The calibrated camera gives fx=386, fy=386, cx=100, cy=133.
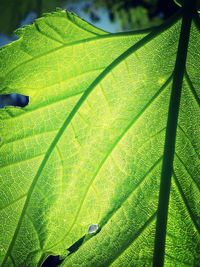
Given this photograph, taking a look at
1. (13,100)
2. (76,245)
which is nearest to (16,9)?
(76,245)

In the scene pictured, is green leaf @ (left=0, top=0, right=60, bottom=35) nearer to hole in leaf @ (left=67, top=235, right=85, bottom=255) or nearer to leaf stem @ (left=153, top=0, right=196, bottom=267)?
leaf stem @ (left=153, top=0, right=196, bottom=267)

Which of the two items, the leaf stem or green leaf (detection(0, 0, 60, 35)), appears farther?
green leaf (detection(0, 0, 60, 35))

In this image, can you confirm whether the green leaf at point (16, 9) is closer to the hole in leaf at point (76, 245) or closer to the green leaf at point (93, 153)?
the green leaf at point (93, 153)

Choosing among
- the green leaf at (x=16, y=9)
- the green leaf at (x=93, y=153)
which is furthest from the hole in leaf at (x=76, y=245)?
the green leaf at (x=16, y=9)

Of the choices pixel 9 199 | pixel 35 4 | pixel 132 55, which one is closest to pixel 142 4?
Answer: pixel 35 4

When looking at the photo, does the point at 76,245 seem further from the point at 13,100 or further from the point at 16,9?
the point at 13,100

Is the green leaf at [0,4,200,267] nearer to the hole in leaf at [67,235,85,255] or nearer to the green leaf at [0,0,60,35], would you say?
the hole in leaf at [67,235,85,255]

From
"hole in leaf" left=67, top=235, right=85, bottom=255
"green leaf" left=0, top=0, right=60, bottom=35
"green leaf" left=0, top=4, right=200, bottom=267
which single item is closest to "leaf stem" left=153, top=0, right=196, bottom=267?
"green leaf" left=0, top=4, right=200, bottom=267

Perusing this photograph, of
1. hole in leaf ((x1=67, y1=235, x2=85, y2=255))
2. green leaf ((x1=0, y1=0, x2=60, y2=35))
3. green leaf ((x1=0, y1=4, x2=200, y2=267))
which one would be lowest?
hole in leaf ((x1=67, y1=235, x2=85, y2=255))

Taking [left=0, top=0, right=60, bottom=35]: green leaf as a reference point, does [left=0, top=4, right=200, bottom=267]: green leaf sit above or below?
below
